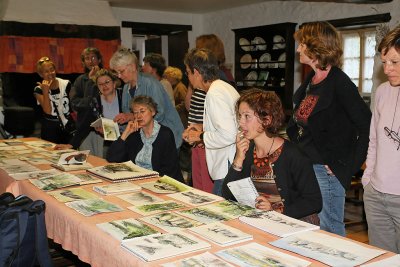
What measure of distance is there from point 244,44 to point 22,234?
714cm

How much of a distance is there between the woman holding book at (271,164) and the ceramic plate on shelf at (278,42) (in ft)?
19.1

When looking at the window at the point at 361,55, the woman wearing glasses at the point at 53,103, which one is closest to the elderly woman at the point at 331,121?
the woman wearing glasses at the point at 53,103

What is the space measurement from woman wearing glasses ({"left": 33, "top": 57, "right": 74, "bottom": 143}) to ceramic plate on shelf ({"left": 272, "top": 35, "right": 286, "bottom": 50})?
4299mm

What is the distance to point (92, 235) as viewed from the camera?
1769 millimetres

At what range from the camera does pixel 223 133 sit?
2777 millimetres

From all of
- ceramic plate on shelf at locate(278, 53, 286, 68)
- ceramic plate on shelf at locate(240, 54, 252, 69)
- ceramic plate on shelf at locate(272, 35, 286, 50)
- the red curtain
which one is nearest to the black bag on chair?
the red curtain

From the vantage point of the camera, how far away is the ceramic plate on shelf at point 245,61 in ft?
27.8

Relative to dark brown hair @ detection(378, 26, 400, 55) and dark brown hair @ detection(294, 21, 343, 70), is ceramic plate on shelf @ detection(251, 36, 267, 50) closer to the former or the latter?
dark brown hair @ detection(294, 21, 343, 70)

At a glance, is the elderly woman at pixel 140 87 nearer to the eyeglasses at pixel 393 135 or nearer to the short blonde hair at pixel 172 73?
the eyeglasses at pixel 393 135

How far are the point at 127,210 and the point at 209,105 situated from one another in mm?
1055

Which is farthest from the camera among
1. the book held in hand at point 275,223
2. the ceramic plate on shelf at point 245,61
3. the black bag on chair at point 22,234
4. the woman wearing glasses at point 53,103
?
the ceramic plate on shelf at point 245,61

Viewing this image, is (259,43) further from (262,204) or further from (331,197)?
(262,204)

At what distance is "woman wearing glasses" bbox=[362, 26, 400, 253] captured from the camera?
1906 millimetres

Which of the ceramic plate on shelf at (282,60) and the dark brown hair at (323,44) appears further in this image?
the ceramic plate on shelf at (282,60)
